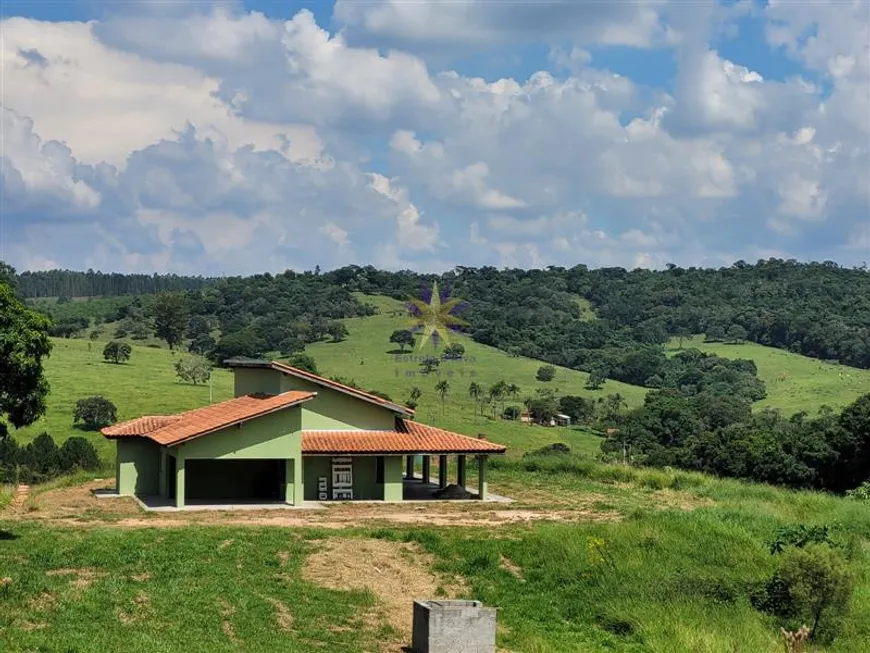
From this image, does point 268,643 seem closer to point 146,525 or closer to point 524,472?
point 146,525

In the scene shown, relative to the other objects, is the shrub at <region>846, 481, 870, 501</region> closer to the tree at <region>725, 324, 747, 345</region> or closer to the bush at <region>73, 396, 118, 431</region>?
the bush at <region>73, 396, 118, 431</region>

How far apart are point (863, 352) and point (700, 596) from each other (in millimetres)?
158518

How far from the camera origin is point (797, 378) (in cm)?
15812

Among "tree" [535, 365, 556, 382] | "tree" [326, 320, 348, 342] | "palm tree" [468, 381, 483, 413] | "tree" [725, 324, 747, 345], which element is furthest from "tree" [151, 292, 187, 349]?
"tree" [725, 324, 747, 345]

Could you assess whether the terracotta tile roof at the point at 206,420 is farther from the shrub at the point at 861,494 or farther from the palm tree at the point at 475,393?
the palm tree at the point at 475,393

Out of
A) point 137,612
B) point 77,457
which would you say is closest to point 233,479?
point 77,457

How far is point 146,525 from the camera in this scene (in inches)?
1329

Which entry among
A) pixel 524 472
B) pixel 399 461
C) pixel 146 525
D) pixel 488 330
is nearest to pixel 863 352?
pixel 488 330

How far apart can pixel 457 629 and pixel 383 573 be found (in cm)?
738

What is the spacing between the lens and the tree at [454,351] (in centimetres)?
15588

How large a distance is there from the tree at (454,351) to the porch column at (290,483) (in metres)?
114

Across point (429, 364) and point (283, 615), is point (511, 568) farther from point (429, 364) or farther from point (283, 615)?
point (429, 364)

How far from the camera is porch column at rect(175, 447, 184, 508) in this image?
129 feet

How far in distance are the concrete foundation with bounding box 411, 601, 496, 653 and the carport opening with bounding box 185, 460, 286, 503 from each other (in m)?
23.1
